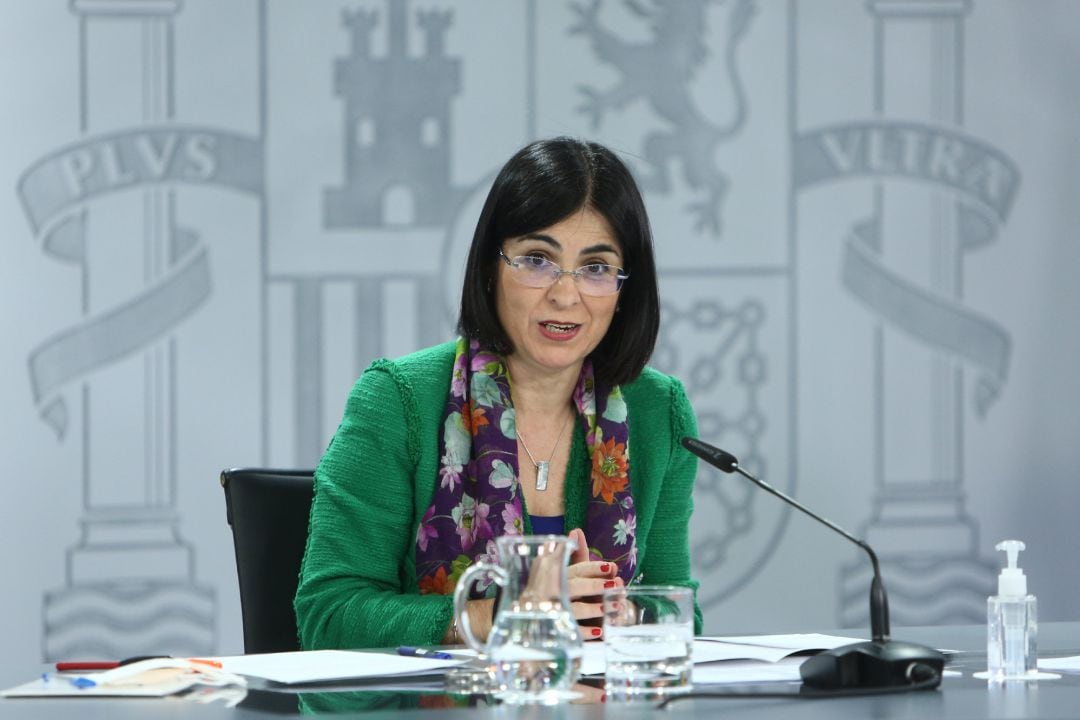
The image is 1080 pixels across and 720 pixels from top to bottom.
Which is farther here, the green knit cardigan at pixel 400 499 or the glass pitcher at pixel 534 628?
the green knit cardigan at pixel 400 499

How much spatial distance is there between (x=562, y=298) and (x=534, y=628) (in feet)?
3.10

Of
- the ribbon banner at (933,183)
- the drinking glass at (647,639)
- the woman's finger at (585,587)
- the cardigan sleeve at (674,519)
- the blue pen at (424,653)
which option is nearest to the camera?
the drinking glass at (647,639)

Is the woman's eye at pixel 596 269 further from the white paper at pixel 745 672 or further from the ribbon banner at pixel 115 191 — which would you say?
the ribbon banner at pixel 115 191

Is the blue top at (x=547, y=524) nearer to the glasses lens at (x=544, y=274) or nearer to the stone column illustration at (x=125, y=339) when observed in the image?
the glasses lens at (x=544, y=274)

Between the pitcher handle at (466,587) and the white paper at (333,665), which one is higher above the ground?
the pitcher handle at (466,587)

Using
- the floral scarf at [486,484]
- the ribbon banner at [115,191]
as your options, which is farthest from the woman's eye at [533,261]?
the ribbon banner at [115,191]

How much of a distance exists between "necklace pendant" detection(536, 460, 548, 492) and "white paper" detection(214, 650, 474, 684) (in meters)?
0.63

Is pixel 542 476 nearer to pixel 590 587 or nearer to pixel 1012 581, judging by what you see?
pixel 590 587

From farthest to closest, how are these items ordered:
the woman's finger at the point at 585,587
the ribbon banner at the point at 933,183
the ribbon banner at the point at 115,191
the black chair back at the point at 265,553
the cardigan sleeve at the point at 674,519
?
the ribbon banner at the point at 933,183
the ribbon banner at the point at 115,191
the cardigan sleeve at the point at 674,519
the black chair back at the point at 265,553
the woman's finger at the point at 585,587

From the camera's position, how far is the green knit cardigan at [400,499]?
1975 millimetres

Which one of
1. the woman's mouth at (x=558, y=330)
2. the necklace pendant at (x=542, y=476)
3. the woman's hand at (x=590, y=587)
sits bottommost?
the woman's hand at (x=590, y=587)

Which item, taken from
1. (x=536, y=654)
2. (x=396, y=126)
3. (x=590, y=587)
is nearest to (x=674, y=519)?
(x=590, y=587)

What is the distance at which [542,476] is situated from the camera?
7.62ft

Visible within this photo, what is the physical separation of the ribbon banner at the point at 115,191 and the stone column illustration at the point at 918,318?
1.74 m
